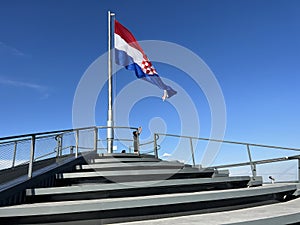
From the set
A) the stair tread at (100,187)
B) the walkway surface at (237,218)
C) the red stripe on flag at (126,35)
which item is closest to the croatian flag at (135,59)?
the red stripe on flag at (126,35)

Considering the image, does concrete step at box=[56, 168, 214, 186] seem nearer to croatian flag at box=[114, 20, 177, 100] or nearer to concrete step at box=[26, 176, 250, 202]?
concrete step at box=[26, 176, 250, 202]

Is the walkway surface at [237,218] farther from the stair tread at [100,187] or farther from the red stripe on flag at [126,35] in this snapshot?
the red stripe on flag at [126,35]

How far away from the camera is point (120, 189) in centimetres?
440

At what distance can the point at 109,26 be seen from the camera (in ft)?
48.8

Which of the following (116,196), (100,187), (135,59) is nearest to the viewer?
(100,187)

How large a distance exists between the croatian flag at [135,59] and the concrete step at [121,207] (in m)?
9.84

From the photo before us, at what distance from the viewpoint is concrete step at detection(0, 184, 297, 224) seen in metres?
3.30

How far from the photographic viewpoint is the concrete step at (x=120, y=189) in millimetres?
4172

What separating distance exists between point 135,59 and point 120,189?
34.2 ft

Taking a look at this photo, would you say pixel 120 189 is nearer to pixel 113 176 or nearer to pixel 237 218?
pixel 113 176

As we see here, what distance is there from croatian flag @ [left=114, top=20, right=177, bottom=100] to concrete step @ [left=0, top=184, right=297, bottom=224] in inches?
387

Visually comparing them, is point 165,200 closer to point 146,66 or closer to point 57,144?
point 57,144

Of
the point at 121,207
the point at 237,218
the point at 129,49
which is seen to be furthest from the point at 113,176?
the point at 129,49

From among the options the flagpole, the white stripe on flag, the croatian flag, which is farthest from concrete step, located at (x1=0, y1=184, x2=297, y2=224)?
the white stripe on flag
